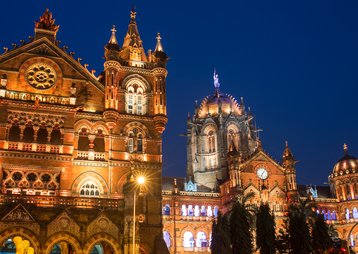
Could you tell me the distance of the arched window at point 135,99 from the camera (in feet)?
171

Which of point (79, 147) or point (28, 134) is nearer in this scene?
point (28, 134)

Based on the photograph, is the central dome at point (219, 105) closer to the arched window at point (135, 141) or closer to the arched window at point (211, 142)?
the arched window at point (211, 142)

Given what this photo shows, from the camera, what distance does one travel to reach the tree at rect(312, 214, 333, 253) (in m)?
44.3

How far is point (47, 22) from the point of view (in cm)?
5191

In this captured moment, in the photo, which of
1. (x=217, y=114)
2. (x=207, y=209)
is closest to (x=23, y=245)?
(x=207, y=209)

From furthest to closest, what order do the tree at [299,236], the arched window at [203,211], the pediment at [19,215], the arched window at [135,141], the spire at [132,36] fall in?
the arched window at [203,211] < the spire at [132,36] < the arched window at [135,141] < the tree at [299,236] < the pediment at [19,215]

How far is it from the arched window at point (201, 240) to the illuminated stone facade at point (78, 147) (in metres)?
28.3

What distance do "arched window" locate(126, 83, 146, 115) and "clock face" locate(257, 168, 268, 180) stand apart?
110ft

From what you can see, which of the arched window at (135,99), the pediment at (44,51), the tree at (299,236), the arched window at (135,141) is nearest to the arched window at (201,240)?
the arched window at (135,141)

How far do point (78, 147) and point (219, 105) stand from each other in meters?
46.7

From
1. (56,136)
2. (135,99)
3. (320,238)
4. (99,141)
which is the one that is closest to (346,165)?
(320,238)

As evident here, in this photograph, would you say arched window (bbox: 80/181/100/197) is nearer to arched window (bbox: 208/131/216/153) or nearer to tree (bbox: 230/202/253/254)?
tree (bbox: 230/202/253/254)

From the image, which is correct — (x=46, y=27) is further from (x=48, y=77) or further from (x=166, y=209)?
(x=166, y=209)

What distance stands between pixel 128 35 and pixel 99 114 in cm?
1242
